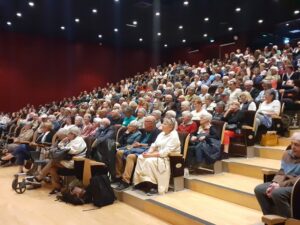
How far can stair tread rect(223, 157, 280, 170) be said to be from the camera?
3.75 meters

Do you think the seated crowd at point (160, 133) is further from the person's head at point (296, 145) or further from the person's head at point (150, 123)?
the person's head at point (296, 145)

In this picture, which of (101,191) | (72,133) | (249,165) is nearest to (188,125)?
(249,165)

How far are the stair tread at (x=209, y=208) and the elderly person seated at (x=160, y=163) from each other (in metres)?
0.19

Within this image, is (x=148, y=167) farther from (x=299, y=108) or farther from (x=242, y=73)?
(x=242, y=73)

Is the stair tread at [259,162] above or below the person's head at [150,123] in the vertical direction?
below

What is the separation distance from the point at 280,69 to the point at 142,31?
683cm

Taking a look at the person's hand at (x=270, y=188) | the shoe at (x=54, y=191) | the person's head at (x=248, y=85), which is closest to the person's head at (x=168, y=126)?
the person's hand at (x=270, y=188)

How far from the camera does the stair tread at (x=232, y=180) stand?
3.41m

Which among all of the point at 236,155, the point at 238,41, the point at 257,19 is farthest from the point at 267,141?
the point at 238,41

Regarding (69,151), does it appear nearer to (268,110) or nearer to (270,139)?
(270,139)

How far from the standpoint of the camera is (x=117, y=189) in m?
4.18

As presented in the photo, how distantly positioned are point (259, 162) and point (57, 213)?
96.4 inches

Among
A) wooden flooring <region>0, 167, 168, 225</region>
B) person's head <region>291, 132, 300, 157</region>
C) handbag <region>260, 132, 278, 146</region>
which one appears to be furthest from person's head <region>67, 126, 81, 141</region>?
person's head <region>291, 132, 300, 157</region>

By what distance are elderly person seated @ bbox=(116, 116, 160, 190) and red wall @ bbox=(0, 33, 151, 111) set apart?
9281 mm
